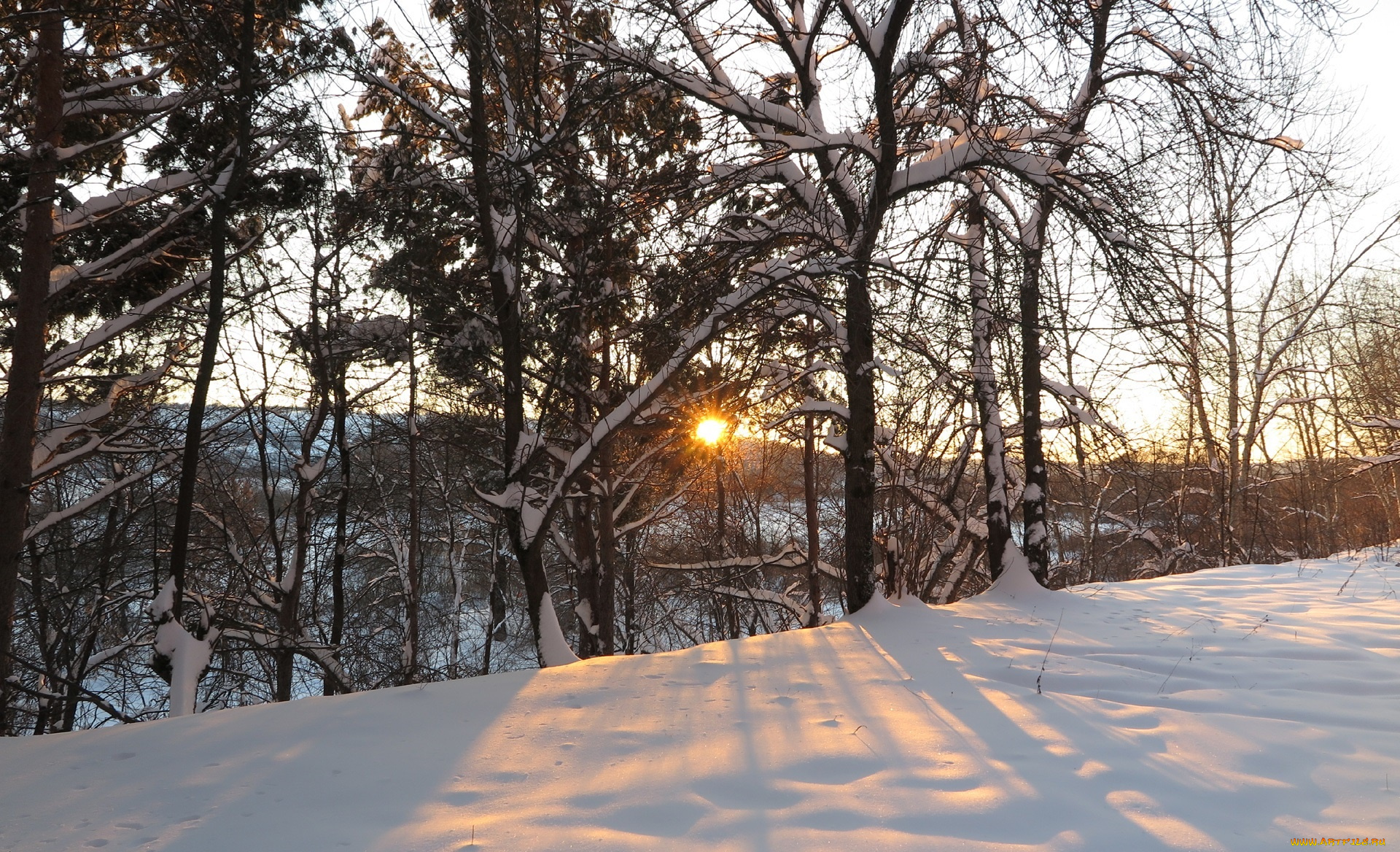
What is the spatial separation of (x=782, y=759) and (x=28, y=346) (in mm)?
8206

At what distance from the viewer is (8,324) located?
8.94 m

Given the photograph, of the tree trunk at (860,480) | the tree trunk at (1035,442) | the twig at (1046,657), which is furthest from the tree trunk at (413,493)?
the twig at (1046,657)

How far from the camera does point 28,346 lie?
716cm

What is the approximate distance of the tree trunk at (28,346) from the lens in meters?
7.09

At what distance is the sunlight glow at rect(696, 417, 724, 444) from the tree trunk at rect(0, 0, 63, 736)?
6.71 m

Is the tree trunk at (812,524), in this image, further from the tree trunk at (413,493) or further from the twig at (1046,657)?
the twig at (1046,657)

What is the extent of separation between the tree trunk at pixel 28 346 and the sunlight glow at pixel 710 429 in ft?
22.0

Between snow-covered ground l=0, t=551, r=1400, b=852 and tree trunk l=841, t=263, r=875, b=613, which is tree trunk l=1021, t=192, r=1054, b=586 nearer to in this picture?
tree trunk l=841, t=263, r=875, b=613

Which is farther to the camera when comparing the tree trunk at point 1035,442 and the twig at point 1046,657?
the tree trunk at point 1035,442

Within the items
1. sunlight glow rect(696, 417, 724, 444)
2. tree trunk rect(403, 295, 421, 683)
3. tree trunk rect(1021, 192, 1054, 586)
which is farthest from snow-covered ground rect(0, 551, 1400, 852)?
tree trunk rect(403, 295, 421, 683)

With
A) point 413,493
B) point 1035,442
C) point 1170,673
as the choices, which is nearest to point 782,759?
point 1170,673

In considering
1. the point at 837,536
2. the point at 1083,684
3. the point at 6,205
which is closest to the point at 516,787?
the point at 1083,684

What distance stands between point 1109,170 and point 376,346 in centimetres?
979

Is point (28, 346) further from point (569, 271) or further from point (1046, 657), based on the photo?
point (1046, 657)
